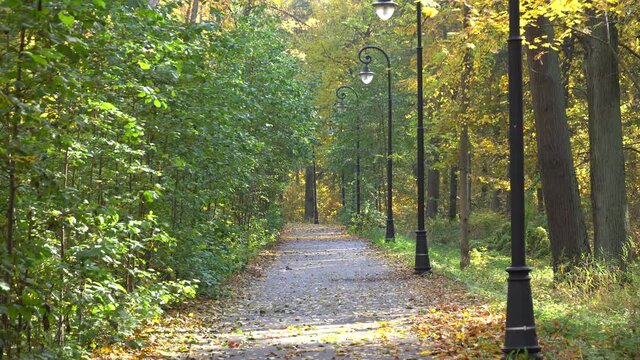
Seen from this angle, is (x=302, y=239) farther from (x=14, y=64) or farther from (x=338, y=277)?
(x=14, y=64)

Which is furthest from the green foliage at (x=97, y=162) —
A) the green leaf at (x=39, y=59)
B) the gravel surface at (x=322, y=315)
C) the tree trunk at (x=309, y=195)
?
the tree trunk at (x=309, y=195)

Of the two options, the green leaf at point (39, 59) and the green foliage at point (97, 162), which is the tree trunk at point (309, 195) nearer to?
the green foliage at point (97, 162)

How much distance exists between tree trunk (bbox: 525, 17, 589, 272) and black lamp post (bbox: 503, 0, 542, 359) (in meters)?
7.48

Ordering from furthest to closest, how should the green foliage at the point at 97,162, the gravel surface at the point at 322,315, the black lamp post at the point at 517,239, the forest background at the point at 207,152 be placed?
the gravel surface at the point at 322,315 < the black lamp post at the point at 517,239 < the forest background at the point at 207,152 < the green foliage at the point at 97,162

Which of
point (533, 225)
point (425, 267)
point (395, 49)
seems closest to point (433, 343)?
point (425, 267)

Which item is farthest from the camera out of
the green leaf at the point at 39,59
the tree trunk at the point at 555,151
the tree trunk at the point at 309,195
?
the tree trunk at the point at 309,195

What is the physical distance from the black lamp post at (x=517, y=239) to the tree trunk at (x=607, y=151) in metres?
8.19

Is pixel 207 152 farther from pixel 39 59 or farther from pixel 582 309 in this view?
pixel 39 59

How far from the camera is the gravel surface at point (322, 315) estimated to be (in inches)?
395

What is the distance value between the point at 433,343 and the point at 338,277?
33.6ft

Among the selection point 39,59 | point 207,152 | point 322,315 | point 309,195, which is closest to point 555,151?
point 322,315

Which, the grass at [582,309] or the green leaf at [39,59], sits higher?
the green leaf at [39,59]

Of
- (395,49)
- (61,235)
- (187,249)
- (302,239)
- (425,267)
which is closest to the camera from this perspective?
(61,235)

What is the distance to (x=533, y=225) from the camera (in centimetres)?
3108
